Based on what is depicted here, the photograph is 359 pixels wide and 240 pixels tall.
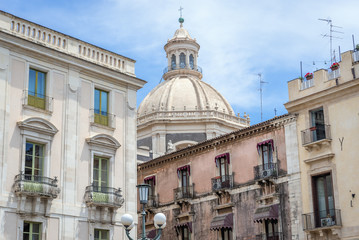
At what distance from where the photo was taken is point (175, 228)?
40.0 metres

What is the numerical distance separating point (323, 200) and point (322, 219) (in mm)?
1047

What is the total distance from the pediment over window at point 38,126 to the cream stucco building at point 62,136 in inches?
1.6

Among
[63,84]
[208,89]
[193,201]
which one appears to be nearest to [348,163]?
[193,201]

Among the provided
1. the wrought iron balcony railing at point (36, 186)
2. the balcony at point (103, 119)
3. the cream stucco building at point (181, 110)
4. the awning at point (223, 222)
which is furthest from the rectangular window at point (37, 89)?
the cream stucco building at point (181, 110)

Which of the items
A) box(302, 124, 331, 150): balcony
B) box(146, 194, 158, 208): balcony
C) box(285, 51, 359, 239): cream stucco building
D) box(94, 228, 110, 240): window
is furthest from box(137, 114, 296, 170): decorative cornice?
box(94, 228, 110, 240): window

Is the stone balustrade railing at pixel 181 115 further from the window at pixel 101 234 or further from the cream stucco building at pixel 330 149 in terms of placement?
the window at pixel 101 234

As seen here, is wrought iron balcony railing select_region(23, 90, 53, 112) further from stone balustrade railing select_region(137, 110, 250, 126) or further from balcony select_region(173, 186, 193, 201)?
stone balustrade railing select_region(137, 110, 250, 126)

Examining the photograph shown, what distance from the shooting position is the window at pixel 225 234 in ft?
121

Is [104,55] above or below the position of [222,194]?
above

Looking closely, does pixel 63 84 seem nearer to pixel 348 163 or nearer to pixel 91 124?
pixel 91 124

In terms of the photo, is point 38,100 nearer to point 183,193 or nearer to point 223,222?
point 223,222

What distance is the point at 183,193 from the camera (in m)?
39.9

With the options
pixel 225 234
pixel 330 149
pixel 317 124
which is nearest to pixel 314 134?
pixel 317 124

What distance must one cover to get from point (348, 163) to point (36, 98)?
50.7 ft
